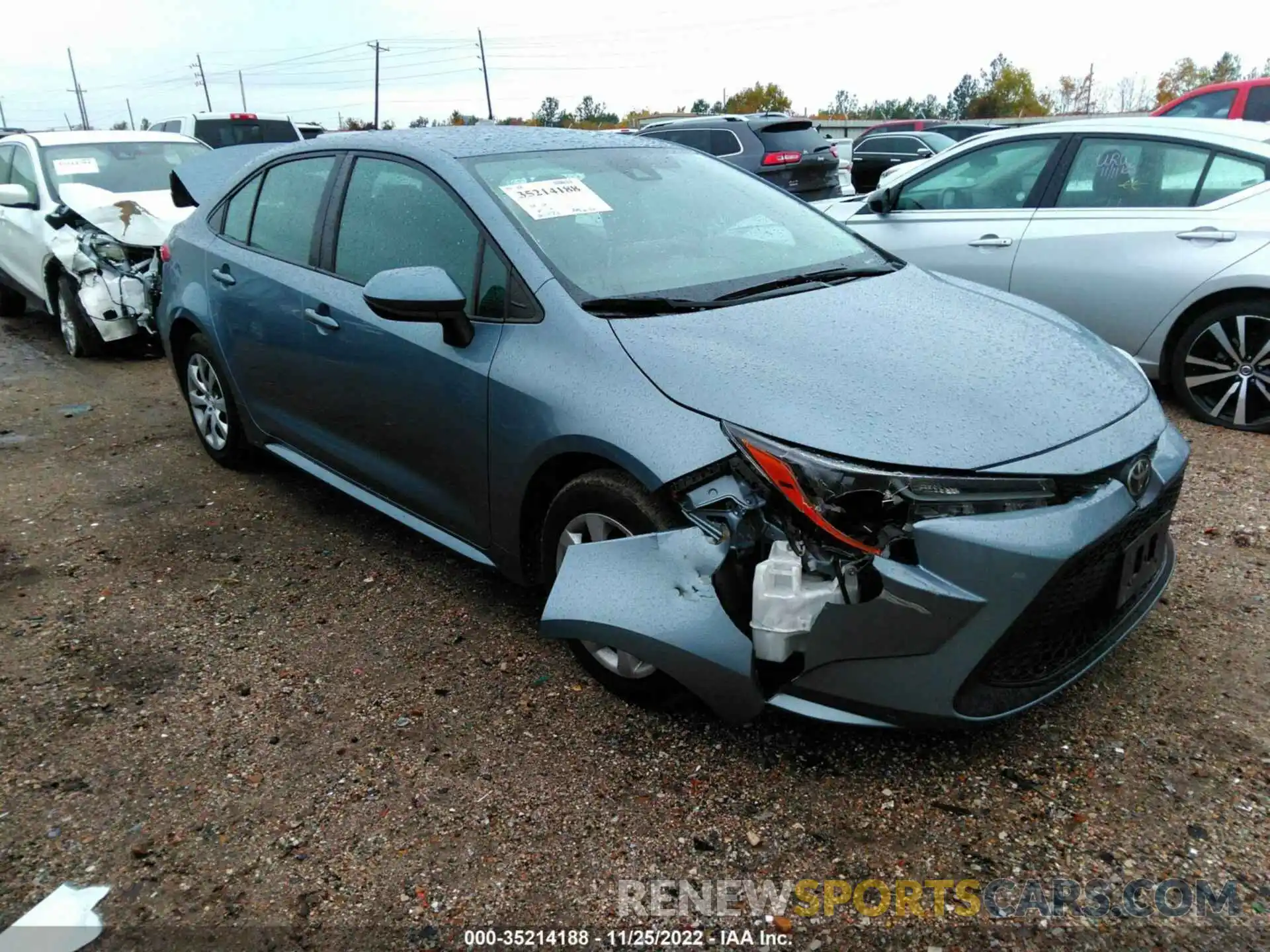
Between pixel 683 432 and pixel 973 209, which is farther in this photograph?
pixel 973 209

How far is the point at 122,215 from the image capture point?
6.96 metres

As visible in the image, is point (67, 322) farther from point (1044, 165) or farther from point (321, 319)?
point (1044, 165)

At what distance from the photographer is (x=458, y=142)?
137 inches

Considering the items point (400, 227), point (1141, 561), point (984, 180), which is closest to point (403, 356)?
point (400, 227)

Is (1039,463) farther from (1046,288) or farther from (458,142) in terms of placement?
(1046,288)

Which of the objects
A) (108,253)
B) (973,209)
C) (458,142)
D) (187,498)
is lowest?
(187,498)

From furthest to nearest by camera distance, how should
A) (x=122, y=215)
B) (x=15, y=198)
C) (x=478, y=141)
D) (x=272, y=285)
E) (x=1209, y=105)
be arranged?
(x=1209, y=105)
(x=15, y=198)
(x=122, y=215)
(x=272, y=285)
(x=478, y=141)

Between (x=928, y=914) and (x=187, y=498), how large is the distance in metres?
3.86

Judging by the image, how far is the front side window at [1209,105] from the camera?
33.9ft

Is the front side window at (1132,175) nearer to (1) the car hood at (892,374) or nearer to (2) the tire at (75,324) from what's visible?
(1) the car hood at (892,374)

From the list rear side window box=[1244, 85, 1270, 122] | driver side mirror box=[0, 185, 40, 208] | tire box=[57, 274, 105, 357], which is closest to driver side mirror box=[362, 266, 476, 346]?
tire box=[57, 274, 105, 357]

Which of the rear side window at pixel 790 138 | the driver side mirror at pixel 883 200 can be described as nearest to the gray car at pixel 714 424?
the driver side mirror at pixel 883 200

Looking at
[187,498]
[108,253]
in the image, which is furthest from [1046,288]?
[108,253]

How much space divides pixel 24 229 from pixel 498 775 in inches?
288
